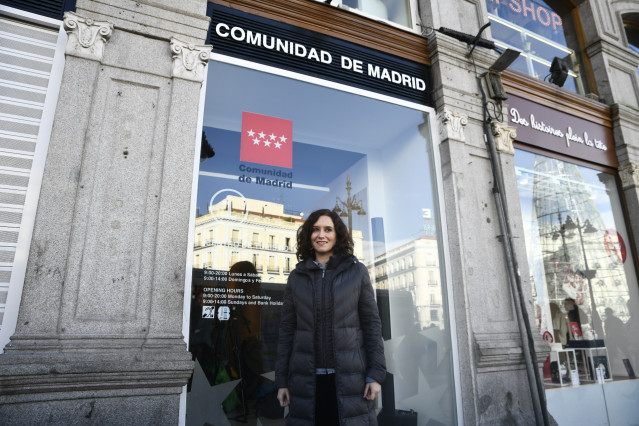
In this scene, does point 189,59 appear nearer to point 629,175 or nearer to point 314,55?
point 314,55

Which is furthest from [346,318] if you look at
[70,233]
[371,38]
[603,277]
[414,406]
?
[603,277]

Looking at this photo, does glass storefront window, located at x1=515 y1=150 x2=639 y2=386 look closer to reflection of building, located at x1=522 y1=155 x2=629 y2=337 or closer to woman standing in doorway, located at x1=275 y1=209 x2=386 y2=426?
reflection of building, located at x1=522 y1=155 x2=629 y2=337

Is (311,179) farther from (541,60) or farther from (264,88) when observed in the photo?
(541,60)

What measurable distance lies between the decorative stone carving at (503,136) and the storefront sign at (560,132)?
457mm

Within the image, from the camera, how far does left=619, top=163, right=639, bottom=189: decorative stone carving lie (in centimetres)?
697

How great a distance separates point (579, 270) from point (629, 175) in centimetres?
225

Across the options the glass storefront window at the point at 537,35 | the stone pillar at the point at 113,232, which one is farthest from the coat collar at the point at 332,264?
the glass storefront window at the point at 537,35

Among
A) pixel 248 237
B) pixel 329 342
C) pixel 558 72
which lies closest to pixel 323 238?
pixel 329 342

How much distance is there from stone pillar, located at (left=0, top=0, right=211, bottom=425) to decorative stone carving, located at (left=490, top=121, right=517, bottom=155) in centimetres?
391

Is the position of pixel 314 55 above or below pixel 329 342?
above

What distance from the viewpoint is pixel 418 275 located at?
194 inches

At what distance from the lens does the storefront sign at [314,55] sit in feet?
14.5

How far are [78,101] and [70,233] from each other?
3.82ft

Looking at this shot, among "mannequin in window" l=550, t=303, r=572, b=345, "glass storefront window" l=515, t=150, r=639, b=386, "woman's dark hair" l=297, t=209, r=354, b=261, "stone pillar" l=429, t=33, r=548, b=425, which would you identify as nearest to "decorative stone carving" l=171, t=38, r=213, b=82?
"woman's dark hair" l=297, t=209, r=354, b=261
